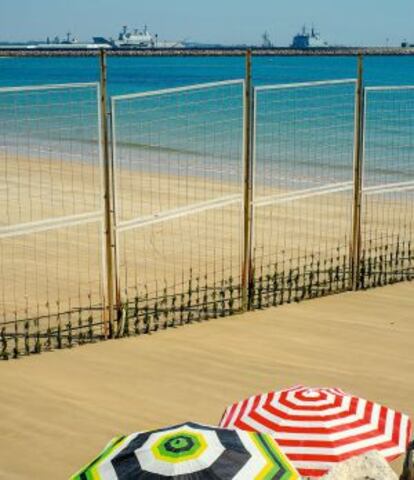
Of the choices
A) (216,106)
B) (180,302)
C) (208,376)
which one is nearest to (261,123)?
(216,106)

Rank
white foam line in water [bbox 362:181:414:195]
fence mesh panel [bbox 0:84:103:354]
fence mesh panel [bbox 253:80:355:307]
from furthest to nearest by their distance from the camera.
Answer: white foam line in water [bbox 362:181:414:195], fence mesh panel [bbox 253:80:355:307], fence mesh panel [bbox 0:84:103:354]

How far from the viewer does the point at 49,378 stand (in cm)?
889

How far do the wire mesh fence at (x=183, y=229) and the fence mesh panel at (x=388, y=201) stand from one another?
0.06m

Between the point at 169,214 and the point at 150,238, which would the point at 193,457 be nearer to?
the point at 169,214

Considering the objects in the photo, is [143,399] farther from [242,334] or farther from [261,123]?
[261,123]

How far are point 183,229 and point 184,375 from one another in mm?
8715

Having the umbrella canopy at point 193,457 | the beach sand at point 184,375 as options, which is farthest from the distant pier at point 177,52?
the umbrella canopy at point 193,457

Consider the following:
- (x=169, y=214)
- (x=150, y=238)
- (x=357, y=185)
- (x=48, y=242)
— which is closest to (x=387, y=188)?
(x=357, y=185)

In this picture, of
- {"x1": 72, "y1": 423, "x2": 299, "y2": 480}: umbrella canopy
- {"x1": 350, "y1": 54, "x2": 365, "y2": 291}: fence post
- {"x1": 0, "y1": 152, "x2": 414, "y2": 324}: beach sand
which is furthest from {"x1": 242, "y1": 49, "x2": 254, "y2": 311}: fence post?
{"x1": 72, "y1": 423, "x2": 299, "y2": 480}: umbrella canopy

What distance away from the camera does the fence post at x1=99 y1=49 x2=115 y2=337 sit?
9547mm

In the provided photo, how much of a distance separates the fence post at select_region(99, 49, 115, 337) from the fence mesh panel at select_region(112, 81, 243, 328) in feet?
0.46

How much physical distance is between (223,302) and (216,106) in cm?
3876

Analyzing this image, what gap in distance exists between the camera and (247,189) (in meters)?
11.2

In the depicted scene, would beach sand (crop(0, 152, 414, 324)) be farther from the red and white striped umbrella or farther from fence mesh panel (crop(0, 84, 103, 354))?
the red and white striped umbrella
